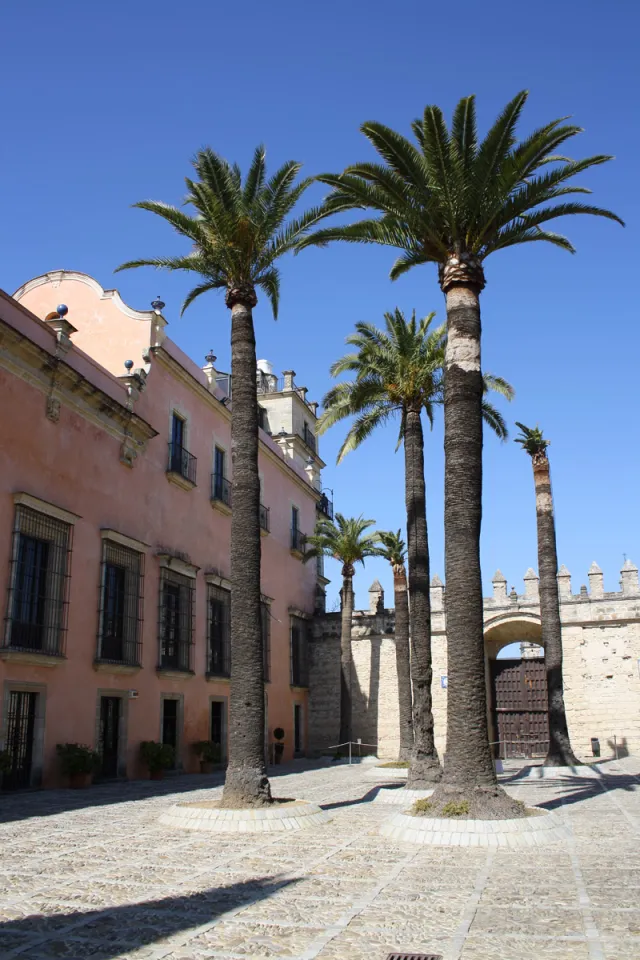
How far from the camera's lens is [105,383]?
65.6 ft

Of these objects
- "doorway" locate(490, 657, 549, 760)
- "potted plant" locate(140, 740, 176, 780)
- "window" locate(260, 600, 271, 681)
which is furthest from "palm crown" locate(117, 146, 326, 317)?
"doorway" locate(490, 657, 549, 760)

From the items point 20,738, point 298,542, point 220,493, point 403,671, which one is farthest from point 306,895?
point 298,542

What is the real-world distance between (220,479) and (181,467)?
298cm

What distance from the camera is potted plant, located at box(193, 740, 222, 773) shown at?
887 inches

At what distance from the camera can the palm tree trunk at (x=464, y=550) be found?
1094 centimetres

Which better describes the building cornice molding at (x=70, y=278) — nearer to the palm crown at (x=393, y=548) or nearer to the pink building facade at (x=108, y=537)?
the pink building facade at (x=108, y=537)

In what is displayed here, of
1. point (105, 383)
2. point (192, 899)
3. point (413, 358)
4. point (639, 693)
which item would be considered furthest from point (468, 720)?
point (639, 693)

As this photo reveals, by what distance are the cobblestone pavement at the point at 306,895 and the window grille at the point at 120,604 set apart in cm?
722

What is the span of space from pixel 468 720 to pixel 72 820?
5.90 metres

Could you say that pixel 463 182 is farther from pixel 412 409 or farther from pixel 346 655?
pixel 346 655

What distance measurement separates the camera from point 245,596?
13031mm

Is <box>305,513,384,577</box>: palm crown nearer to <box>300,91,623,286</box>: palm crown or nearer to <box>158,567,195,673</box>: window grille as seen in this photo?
<box>158,567,195,673</box>: window grille

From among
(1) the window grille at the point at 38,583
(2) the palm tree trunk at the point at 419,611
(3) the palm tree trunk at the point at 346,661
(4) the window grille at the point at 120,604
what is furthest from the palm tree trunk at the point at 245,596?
(3) the palm tree trunk at the point at 346,661

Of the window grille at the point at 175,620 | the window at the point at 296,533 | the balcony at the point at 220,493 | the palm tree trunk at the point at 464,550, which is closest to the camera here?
the palm tree trunk at the point at 464,550
